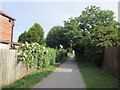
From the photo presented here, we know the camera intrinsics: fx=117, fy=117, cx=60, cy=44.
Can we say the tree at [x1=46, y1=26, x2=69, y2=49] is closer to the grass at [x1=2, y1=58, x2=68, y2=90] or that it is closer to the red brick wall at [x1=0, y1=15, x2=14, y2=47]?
the red brick wall at [x1=0, y1=15, x2=14, y2=47]

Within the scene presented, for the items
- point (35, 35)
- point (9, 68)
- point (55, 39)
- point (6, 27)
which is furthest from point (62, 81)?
point (35, 35)

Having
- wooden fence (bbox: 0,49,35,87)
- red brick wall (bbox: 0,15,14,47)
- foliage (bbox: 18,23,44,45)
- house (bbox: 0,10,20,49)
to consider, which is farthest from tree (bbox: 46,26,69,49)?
wooden fence (bbox: 0,49,35,87)

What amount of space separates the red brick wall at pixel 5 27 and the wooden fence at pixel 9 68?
6.34m

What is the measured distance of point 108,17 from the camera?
24688mm

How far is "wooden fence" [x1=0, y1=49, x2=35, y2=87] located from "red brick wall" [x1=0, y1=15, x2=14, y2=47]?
6.34m

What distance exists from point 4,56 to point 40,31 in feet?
127

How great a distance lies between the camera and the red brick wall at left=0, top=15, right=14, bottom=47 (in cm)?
1220

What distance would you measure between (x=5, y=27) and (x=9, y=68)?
867 centimetres

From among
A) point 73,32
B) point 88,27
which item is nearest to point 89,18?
point 88,27

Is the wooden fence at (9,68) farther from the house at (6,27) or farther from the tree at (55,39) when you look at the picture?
the tree at (55,39)

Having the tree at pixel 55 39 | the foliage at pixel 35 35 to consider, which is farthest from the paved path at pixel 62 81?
the foliage at pixel 35 35

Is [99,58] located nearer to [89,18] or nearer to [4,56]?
[4,56]

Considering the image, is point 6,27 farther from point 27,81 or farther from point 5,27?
point 27,81

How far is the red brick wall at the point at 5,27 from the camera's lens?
1220cm
